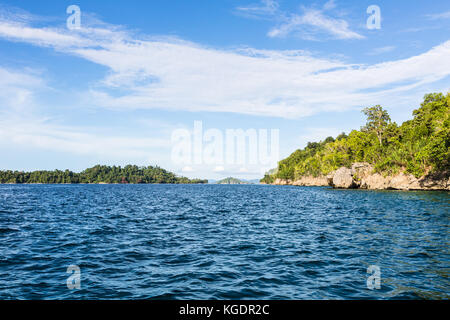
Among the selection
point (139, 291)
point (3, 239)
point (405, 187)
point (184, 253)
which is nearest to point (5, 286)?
point (139, 291)

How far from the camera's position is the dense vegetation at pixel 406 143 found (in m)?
65.2

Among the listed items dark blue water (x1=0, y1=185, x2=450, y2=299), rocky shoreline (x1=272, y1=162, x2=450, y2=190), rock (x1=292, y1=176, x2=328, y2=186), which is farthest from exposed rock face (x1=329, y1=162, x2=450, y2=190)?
rock (x1=292, y1=176, x2=328, y2=186)

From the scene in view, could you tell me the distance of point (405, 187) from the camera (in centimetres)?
8100

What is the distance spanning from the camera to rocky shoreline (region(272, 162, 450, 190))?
72.5 meters

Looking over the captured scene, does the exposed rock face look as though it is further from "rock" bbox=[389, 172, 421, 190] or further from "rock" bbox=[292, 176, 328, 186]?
"rock" bbox=[292, 176, 328, 186]

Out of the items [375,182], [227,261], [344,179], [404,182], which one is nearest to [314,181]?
[344,179]

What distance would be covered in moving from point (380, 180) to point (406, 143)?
15846 millimetres

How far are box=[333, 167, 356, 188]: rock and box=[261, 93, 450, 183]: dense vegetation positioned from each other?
28.8 feet

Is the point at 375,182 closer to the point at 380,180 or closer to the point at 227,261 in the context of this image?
the point at 380,180

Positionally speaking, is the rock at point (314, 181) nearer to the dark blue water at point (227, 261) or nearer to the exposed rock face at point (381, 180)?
the exposed rock face at point (381, 180)

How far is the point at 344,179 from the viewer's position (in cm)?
10519

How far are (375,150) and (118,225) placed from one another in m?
97.1

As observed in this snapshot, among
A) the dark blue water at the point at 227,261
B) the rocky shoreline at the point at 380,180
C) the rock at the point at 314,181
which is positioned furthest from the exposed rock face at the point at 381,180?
the rock at the point at 314,181
